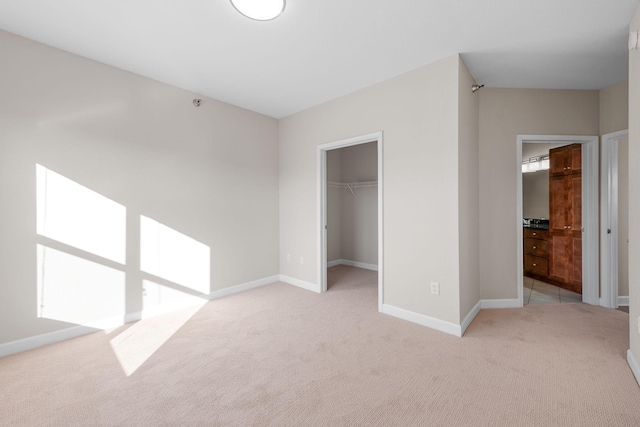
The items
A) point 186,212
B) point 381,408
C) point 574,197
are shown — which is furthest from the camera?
point 574,197

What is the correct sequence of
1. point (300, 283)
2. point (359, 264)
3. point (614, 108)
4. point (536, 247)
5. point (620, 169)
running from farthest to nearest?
1. point (359, 264)
2. point (536, 247)
3. point (300, 283)
4. point (620, 169)
5. point (614, 108)

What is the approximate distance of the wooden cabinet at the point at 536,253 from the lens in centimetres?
413

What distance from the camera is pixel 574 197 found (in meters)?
3.55

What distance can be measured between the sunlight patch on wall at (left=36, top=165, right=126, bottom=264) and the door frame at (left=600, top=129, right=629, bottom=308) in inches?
208

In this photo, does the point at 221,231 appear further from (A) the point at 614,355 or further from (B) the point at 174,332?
(A) the point at 614,355

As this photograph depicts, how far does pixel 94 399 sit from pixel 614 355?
3701 mm

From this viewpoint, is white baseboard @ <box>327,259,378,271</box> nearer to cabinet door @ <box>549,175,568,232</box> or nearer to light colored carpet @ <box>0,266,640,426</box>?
light colored carpet @ <box>0,266,640,426</box>

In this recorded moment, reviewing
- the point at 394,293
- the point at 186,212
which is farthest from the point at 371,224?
the point at 186,212

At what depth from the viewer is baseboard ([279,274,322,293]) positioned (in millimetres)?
3780

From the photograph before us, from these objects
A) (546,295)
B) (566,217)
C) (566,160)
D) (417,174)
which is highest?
(566,160)

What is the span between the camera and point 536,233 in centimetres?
436

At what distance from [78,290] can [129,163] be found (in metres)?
1.28

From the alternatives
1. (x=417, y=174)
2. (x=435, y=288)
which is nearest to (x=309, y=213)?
(x=417, y=174)

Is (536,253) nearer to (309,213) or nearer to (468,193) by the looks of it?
(468,193)
